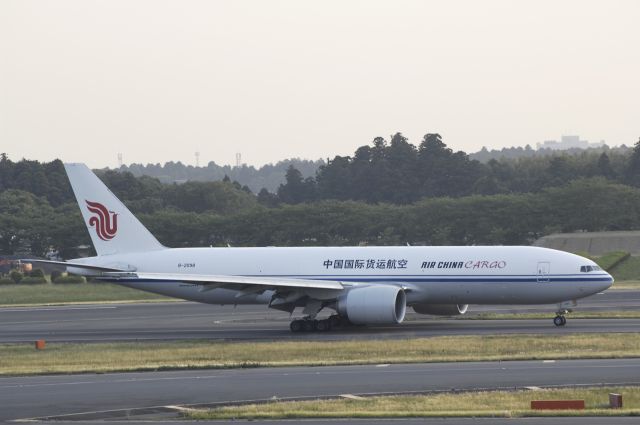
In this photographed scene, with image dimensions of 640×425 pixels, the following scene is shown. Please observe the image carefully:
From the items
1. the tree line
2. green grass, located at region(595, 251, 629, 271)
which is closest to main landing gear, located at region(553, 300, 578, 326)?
green grass, located at region(595, 251, 629, 271)

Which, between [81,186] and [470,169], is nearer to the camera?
[81,186]

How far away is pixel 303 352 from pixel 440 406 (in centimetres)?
1322

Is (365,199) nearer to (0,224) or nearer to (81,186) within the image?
(0,224)

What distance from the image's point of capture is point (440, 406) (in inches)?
890

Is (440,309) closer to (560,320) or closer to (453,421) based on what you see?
(560,320)

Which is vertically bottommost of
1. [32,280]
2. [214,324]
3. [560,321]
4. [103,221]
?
[214,324]

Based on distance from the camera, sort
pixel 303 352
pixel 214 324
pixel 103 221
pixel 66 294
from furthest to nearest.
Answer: pixel 66 294 < pixel 103 221 < pixel 214 324 < pixel 303 352

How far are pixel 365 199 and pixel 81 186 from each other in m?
105

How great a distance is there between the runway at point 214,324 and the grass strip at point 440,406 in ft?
54.4

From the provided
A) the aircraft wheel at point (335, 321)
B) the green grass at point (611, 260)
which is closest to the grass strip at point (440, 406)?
the aircraft wheel at point (335, 321)

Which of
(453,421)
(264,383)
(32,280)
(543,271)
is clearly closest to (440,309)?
(543,271)

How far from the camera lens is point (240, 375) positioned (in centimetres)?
2966

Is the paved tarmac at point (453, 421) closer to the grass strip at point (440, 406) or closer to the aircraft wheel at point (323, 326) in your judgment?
the grass strip at point (440, 406)

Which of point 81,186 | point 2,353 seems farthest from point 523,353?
point 81,186
